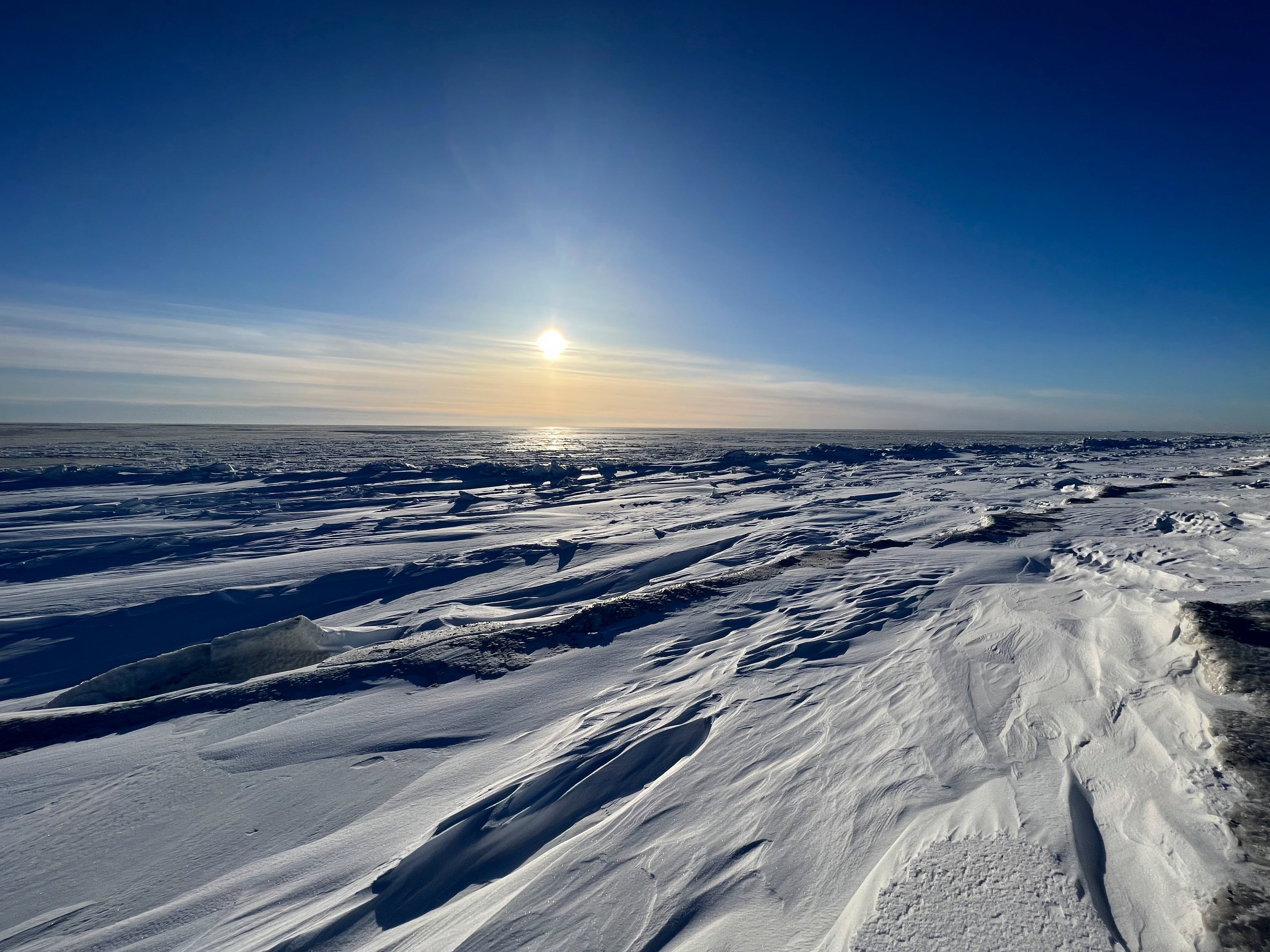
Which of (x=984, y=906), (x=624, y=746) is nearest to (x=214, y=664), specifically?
(x=624, y=746)

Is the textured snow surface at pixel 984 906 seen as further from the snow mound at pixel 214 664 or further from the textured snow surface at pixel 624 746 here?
the snow mound at pixel 214 664

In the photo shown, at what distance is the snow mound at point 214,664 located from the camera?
453cm

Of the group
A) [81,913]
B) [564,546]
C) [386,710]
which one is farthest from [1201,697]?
[564,546]

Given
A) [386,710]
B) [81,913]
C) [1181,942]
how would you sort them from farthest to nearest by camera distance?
[386,710]
[81,913]
[1181,942]

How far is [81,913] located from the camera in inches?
95.6

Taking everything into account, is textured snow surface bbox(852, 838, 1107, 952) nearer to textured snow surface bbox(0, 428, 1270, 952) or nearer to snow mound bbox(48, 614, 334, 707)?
textured snow surface bbox(0, 428, 1270, 952)

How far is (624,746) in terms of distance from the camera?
3.45m

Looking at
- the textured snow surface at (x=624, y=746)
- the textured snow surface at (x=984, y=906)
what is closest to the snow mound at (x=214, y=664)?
the textured snow surface at (x=624, y=746)

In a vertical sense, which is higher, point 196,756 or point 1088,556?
point 1088,556

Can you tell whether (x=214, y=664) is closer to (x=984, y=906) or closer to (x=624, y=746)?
(x=624, y=746)

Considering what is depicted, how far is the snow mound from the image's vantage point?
14.9 ft

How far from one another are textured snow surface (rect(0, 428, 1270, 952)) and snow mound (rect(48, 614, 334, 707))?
0.03 m

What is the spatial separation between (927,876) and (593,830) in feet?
4.87

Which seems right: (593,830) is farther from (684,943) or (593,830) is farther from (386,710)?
(386,710)
